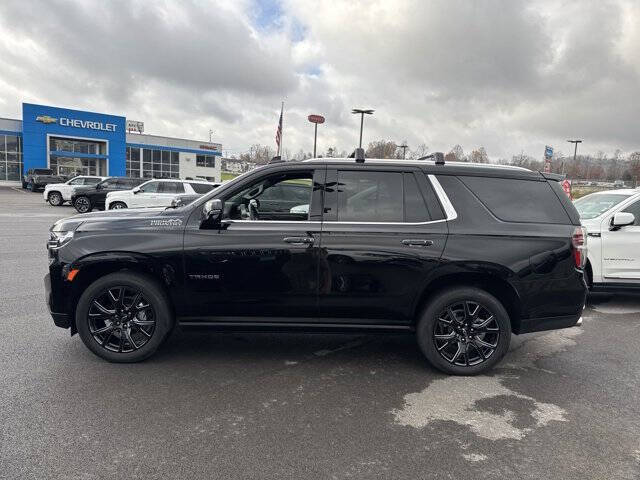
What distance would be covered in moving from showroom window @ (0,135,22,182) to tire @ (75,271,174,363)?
168 ft

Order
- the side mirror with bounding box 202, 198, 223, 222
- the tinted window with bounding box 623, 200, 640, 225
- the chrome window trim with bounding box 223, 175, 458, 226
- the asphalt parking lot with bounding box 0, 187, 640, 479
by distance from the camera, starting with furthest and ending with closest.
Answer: the tinted window with bounding box 623, 200, 640, 225 < the chrome window trim with bounding box 223, 175, 458, 226 < the side mirror with bounding box 202, 198, 223, 222 < the asphalt parking lot with bounding box 0, 187, 640, 479

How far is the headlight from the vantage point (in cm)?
429

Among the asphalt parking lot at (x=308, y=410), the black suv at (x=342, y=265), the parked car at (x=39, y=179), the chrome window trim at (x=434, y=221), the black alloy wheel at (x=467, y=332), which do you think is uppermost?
→ the parked car at (x=39, y=179)

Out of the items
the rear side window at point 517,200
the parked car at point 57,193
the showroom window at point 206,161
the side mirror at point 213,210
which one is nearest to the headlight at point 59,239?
the side mirror at point 213,210

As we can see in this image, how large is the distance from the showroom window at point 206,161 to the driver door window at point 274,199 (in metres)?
60.4

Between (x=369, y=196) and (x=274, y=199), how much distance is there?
0.91 m

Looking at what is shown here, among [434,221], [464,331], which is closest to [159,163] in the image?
[434,221]

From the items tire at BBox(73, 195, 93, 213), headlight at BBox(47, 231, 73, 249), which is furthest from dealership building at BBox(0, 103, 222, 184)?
headlight at BBox(47, 231, 73, 249)

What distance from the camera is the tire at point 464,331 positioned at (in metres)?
4.24

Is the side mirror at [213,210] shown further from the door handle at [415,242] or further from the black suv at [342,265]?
the door handle at [415,242]

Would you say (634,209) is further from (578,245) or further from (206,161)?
(206,161)

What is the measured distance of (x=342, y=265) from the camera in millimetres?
4195

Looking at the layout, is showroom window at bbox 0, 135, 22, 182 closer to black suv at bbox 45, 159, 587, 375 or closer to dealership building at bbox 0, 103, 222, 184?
dealership building at bbox 0, 103, 222, 184

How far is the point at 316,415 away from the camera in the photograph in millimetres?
3482
